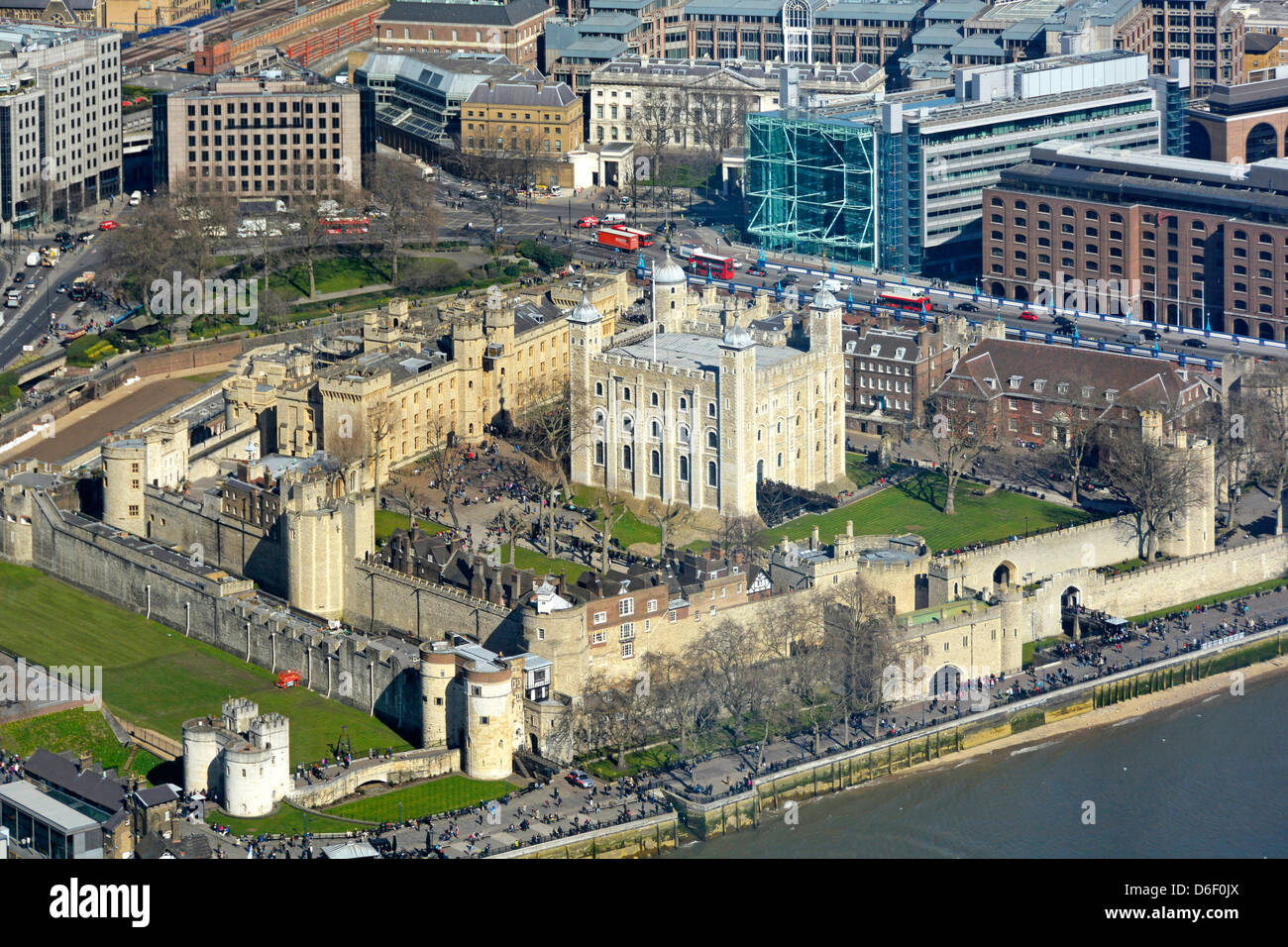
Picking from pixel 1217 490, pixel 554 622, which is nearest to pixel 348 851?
pixel 554 622

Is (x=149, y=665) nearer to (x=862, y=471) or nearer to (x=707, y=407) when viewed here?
(x=707, y=407)

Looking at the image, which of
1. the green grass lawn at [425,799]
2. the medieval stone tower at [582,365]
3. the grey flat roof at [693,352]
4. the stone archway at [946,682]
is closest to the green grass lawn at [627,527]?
the medieval stone tower at [582,365]

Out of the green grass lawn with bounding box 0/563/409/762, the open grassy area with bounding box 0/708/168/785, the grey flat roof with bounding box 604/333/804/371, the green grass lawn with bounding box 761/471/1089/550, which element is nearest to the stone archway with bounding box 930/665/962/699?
the green grass lawn with bounding box 761/471/1089/550

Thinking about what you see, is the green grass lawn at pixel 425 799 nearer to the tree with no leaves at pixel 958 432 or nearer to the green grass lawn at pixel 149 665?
the green grass lawn at pixel 149 665

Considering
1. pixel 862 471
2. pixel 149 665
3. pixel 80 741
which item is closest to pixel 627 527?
pixel 862 471
